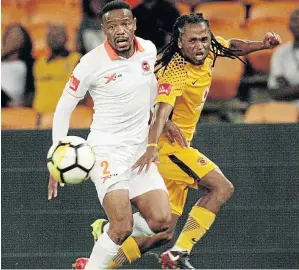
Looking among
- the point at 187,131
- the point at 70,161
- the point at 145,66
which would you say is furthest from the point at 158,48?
the point at 70,161

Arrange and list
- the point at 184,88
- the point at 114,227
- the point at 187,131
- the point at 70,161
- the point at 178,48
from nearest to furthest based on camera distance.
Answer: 1. the point at 70,161
2. the point at 114,227
3. the point at 184,88
4. the point at 178,48
5. the point at 187,131

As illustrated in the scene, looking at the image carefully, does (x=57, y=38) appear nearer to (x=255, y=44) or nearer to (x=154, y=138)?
(x=255, y=44)

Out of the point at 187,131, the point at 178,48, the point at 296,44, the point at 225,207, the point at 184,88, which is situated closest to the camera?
the point at 184,88

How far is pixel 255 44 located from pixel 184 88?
2.35ft

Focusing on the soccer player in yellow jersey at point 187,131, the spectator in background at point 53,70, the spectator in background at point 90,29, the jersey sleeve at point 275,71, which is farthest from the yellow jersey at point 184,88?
the spectator in background at point 90,29

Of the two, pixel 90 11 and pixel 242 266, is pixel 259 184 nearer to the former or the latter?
pixel 242 266

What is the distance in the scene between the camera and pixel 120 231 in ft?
24.2

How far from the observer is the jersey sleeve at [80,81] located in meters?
7.35

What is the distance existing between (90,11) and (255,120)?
82.0 inches

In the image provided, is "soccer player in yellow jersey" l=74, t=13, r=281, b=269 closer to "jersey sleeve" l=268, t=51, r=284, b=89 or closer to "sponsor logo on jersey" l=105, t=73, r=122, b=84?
"sponsor logo on jersey" l=105, t=73, r=122, b=84

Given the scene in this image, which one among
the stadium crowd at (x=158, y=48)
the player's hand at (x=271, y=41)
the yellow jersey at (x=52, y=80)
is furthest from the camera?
the yellow jersey at (x=52, y=80)

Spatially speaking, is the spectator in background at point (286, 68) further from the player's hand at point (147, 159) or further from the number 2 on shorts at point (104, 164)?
the number 2 on shorts at point (104, 164)

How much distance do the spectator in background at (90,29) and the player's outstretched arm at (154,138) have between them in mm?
2784

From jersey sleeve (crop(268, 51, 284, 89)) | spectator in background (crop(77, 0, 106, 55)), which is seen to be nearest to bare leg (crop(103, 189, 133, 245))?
jersey sleeve (crop(268, 51, 284, 89))
